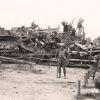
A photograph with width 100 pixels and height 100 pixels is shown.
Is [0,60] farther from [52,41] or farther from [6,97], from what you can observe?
[6,97]

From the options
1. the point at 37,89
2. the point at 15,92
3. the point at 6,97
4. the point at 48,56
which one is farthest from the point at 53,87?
the point at 48,56

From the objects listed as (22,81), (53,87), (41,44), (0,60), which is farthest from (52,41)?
(53,87)

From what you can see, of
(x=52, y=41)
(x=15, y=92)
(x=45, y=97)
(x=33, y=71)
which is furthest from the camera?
(x=52, y=41)

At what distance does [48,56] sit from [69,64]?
2.45m

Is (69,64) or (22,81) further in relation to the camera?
(69,64)

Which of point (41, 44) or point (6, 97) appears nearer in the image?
point (6, 97)

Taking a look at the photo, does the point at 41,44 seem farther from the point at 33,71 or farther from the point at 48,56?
the point at 33,71

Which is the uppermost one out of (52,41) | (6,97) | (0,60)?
(52,41)

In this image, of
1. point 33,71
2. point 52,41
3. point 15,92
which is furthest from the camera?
point 52,41

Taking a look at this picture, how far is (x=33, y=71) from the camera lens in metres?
20.9

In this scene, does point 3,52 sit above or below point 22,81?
above

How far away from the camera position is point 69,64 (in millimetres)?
24234

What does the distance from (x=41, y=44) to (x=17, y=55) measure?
116 inches

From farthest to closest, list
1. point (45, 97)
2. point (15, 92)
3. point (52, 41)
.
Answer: point (52, 41) < point (15, 92) < point (45, 97)
